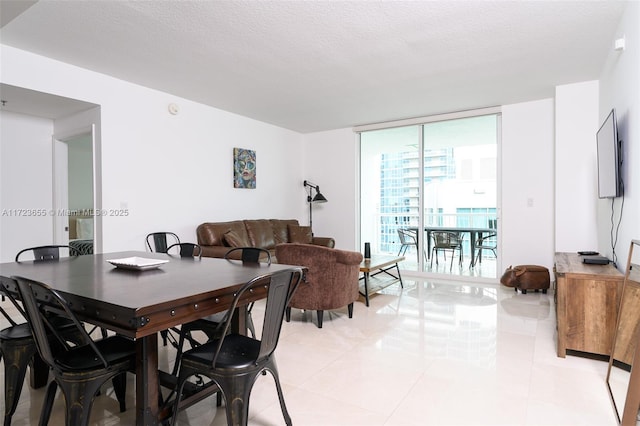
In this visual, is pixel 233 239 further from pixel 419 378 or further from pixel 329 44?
pixel 419 378

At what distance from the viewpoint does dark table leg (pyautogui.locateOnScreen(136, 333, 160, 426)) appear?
1.47 m

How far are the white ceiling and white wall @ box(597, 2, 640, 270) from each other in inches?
8.1

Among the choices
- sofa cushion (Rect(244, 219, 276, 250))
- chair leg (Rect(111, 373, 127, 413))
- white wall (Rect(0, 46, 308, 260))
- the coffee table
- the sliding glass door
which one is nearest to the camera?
chair leg (Rect(111, 373, 127, 413))

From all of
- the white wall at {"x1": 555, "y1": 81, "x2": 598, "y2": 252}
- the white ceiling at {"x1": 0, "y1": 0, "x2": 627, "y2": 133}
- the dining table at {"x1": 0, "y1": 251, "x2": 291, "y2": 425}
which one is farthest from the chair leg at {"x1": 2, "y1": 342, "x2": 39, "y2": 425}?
the white wall at {"x1": 555, "y1": 81, "x2": 598, "y2": 252}

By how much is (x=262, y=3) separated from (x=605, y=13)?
2.62m

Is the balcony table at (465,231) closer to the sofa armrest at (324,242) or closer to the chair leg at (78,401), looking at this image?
the sofa armrest at (324,242)

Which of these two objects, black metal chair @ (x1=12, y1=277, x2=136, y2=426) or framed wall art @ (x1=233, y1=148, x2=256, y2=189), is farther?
framed wall art @ (x1=233, y1=148, x2=256, y2=189)

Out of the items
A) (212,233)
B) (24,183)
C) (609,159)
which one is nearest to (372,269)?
(212,233)

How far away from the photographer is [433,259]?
616cm

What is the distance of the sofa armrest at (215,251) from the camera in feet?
14.4

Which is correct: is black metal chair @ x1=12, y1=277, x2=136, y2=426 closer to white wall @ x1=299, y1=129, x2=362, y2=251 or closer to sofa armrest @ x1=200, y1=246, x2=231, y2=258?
sofa armrest @ x1=200, y1=246, x2=231, y2=258

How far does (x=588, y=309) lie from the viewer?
103 inches

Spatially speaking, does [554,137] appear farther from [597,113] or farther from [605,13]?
[605,13]

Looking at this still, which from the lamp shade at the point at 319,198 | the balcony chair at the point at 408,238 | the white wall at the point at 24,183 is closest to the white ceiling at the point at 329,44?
the white wall at the point at 24,183
